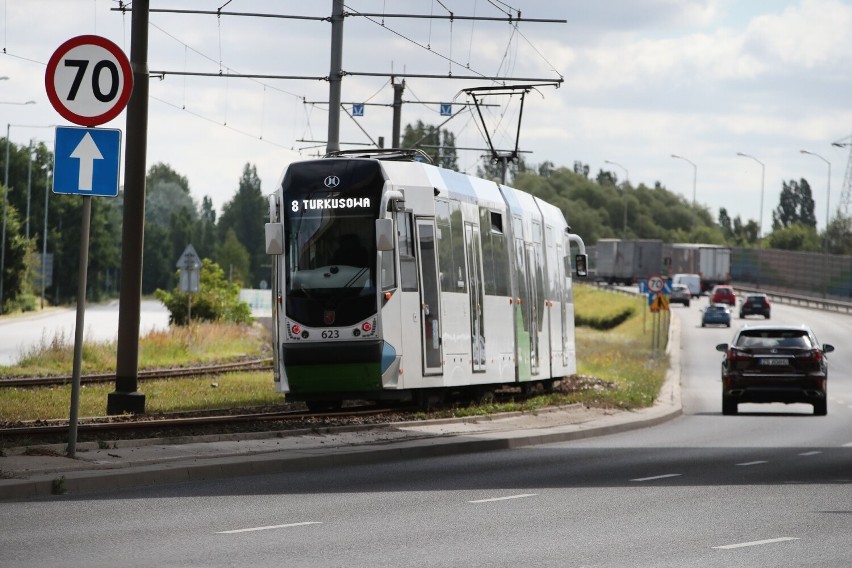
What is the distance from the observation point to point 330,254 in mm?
23047

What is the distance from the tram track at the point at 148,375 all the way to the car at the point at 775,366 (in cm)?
1130

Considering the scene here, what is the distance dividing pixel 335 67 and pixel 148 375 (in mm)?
7259

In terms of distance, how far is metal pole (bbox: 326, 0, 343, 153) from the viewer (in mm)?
31703

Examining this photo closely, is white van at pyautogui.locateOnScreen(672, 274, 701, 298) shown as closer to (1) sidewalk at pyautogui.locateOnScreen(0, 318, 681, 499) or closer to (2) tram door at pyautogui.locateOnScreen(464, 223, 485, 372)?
(2) tram door at pyautogui.locateOnScreen(464, 223, 485, 372)

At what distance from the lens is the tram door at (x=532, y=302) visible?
29672 mm

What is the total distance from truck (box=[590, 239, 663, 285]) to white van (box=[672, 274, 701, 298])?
7.22ft

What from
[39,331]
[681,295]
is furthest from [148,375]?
[681,295]

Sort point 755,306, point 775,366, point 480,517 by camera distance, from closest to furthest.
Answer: point 480,517 < point 775,366 < point 755,306

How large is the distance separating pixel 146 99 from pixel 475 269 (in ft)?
21.3

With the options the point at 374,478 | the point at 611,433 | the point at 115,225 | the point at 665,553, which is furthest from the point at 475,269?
the point at 115,225

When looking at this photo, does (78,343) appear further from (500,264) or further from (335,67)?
(335,67)

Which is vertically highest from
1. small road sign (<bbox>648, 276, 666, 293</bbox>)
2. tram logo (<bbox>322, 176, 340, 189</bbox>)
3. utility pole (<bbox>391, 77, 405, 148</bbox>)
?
utility pole (<bbox>391, 77, 405, 148</bbox>)

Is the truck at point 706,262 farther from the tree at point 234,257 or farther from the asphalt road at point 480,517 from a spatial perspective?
the asphalt road at point 480,517

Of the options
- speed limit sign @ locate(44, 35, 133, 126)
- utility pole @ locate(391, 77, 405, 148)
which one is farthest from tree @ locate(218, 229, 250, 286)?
speed limit sign @ locate(44, 35, 133, 126)
